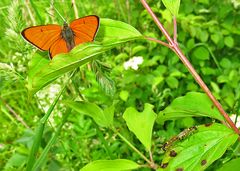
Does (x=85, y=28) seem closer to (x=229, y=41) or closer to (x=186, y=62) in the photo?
(x=186, y=62)

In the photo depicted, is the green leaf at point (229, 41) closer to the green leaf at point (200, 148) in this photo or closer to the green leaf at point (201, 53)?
the green leaf at point (201, 53)

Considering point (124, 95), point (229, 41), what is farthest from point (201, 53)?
point (124, 95)

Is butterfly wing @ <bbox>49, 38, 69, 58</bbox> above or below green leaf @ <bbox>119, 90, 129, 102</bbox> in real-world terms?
above

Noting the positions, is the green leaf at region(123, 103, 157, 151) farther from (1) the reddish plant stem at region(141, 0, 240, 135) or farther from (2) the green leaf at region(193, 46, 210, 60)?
(2) the green leaf at region(193, 46, 210, 60)

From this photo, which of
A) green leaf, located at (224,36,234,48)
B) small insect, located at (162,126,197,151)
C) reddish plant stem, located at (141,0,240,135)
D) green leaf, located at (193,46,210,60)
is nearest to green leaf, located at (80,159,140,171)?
small insect, located at (162,126,197,151)

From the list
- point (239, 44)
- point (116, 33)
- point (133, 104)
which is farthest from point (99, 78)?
point (239, 44)

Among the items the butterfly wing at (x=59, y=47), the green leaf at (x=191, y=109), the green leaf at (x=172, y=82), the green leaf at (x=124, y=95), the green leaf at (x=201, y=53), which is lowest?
the green leaf at (x=172, y=82)

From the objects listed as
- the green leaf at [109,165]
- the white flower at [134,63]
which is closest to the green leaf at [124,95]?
the white flower at [134,63]

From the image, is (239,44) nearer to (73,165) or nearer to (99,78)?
(73,165)
